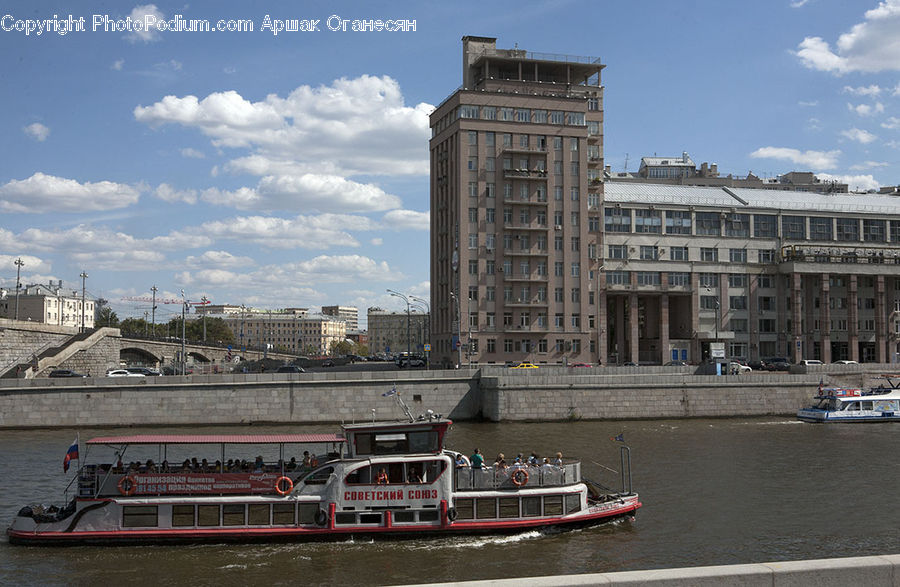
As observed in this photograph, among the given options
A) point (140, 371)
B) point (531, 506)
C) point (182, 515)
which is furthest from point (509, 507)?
point (140, 371)

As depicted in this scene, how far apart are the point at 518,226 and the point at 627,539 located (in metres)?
Answer: 59.9

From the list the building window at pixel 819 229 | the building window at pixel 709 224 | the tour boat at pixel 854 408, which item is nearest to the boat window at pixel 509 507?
the tour boat at pixel 854 408

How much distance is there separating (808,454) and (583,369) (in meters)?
22.4

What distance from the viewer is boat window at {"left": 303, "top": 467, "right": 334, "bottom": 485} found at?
27.2m

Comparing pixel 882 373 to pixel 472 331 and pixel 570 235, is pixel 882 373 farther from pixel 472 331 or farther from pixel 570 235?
pixel 472 331

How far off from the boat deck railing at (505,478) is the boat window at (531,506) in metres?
0.46

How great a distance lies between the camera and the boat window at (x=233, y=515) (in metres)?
26.5

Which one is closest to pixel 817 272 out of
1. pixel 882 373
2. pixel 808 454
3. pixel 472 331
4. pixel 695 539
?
pixel 882 373

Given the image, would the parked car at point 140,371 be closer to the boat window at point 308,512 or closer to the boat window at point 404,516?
the boat window at point 308,512

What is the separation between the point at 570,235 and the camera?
86.4 m

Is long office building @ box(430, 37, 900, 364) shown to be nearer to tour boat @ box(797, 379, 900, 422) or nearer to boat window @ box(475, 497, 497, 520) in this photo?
tour boat @ box(797, 379, 900, 422)

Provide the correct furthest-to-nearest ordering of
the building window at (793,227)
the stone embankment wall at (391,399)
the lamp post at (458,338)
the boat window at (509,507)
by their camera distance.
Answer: the building window at (793,227), the lamp post at (458,338), the stone embankment wall at (391,399), the boat window at (509,507)

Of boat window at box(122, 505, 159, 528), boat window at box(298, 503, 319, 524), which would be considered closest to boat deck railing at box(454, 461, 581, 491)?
boat window at box(298, 503, 319, 524)

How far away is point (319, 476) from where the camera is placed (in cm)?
2733
